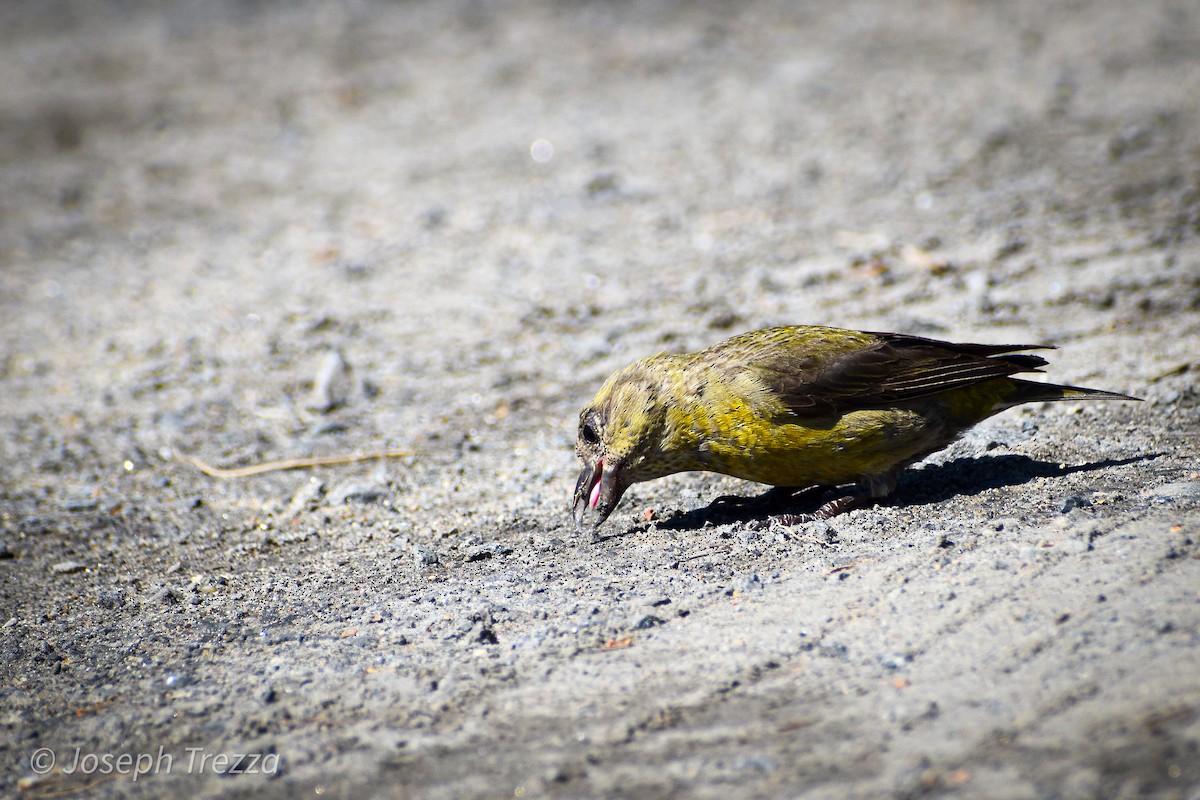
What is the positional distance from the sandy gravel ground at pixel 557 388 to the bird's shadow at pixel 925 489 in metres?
0.04

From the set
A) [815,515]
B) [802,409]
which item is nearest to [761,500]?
[815,515]

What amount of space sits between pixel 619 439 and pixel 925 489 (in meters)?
1.54

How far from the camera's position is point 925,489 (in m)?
5.21

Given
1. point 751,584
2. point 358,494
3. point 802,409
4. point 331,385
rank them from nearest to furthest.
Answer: point 751,584 → point 802,409 → point 358,494 → point 331,385

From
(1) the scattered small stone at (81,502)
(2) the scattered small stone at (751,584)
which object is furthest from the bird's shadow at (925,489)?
(1) the scattered small stone at (81,502)

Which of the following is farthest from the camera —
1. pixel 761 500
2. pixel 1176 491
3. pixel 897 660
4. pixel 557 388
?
pixel 557 388

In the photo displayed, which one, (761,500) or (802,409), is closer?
(802,409)

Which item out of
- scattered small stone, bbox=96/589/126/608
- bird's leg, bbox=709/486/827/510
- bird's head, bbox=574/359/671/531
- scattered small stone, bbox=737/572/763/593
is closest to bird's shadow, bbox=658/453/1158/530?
bird's leg, bbox=709/486/827/510

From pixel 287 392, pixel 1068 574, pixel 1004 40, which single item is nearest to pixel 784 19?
pixel 1004 40

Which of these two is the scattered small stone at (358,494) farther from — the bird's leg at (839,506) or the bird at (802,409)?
the bird's leg at (839,506)

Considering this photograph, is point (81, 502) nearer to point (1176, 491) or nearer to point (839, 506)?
point (839, 506)

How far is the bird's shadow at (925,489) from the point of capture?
504cm

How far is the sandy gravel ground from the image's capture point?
3518 mm

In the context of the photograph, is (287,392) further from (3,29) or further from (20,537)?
(3,29)
